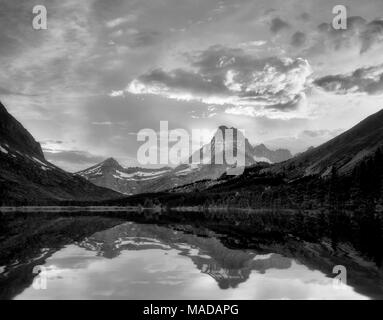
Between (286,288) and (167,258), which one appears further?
(167,258)

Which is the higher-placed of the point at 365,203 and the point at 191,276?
the point at 365,203

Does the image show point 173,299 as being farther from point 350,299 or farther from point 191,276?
point 350,299

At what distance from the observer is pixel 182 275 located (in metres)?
27.5

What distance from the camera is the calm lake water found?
22.0 meters

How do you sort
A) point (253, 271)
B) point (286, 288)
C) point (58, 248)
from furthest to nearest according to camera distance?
point (58, 248), point (253, 271), point (286, 288)

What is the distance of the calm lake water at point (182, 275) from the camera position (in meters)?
22.0

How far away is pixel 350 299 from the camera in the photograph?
20.9 meters

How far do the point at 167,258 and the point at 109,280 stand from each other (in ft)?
37.6

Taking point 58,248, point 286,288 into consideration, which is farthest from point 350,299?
point 58,248
